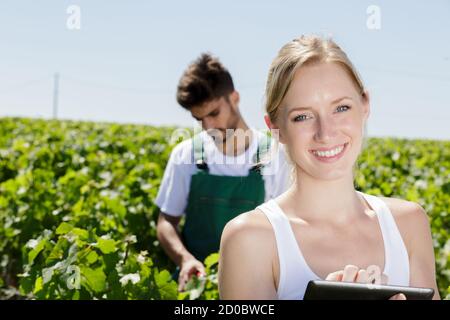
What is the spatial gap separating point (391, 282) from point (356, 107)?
45 centimetres

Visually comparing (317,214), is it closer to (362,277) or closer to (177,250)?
(362,277)

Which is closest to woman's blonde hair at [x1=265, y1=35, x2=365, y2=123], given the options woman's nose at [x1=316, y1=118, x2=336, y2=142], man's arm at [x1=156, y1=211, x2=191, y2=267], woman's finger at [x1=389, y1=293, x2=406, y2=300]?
woman's nose at [x1=316, y1=118, x2=336, y2=142]

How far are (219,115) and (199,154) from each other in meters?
0.30

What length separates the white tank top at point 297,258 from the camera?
1593mm

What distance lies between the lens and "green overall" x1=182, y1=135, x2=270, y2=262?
3365mm

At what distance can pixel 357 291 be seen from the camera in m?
1.28

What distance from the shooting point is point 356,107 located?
1654mm

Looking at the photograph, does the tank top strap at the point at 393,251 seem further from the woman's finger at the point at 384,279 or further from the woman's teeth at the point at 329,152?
the woman's teeth at the point at 329,152

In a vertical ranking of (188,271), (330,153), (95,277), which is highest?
(330,153)

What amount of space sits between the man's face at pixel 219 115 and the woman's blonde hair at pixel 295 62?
152cm

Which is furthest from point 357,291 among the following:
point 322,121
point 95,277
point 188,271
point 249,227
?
point 188,271

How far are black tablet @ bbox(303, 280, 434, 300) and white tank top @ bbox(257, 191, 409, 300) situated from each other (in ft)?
0.89

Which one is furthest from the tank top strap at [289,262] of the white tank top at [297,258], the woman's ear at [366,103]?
the woman's ear at [366,103]
